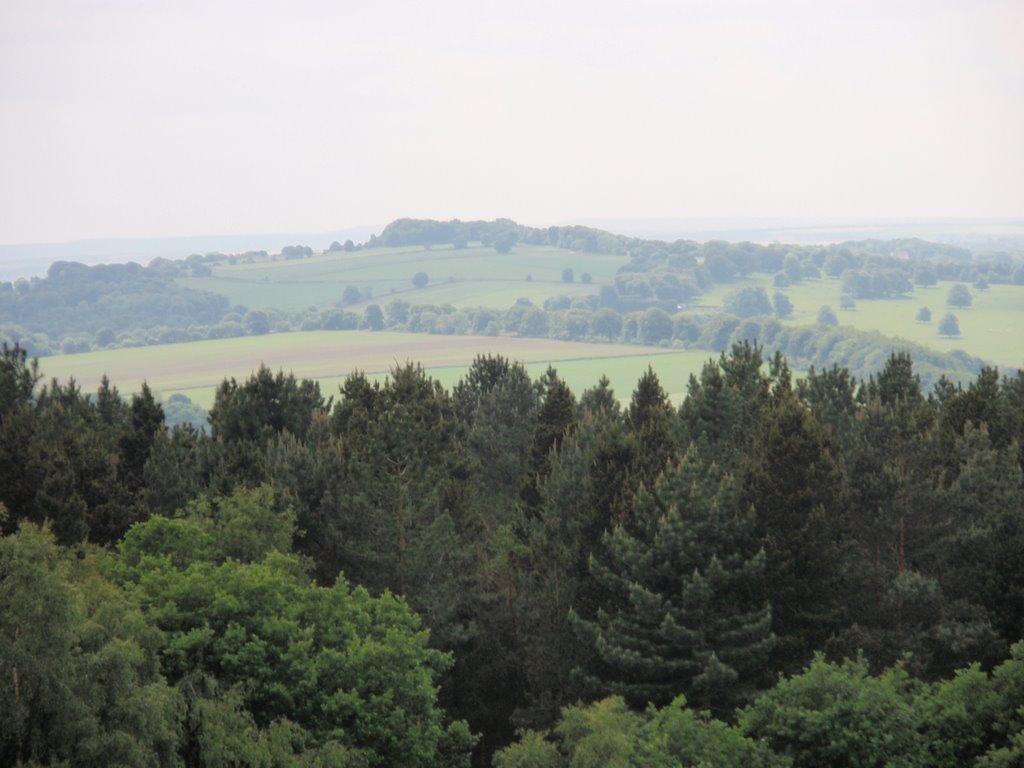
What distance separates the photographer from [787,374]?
62562mm

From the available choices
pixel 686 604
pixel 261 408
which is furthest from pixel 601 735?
pixel 261 408

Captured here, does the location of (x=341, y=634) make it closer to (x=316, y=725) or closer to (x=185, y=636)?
(x=316, y=725)

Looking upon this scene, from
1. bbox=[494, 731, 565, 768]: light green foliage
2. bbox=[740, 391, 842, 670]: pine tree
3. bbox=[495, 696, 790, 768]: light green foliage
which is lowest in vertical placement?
bbox=[494, 731, 565, 768]: light green foliage

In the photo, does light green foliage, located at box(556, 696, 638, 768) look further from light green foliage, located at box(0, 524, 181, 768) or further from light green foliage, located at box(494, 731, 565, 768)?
light green foliage, located at box(0, 524, 181, 768)

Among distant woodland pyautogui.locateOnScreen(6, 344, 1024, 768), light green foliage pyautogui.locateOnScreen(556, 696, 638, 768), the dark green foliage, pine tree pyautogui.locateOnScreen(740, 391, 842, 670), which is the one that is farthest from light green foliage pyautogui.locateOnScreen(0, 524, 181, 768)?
the dark green foliage

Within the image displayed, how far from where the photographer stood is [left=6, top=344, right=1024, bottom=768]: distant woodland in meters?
32.5

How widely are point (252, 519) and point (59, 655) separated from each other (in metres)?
22.6

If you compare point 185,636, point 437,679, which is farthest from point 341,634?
point 437,679

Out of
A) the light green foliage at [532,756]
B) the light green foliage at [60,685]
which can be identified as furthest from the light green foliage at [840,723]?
the light green foliage at [60,685]

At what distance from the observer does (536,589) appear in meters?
52.4

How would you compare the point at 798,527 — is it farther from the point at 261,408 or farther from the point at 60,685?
the point at 261,408

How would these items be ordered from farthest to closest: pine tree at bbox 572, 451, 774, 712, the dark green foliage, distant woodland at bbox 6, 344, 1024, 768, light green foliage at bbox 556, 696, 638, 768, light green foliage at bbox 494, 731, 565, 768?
the dark green foliage → pine tree at bbox 572, 451, 774, 712 → light green foliage at bbox 494, 731, 565, 768 → light green foliage at bbox 556, 696, 638, 768 → distant woodland at bbox 6, 344, 1024, 768

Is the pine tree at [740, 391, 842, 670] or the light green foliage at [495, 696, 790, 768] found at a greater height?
the pine tree at [740, 391, 842, 670]

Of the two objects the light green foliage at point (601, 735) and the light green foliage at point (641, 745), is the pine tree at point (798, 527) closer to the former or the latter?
the light green foliage at point (601, 735)
